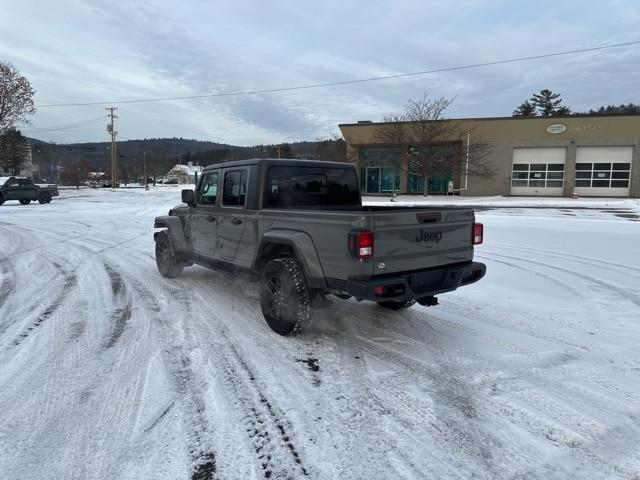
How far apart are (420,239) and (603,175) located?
138 ft

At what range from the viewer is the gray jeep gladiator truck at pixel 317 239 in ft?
13.8

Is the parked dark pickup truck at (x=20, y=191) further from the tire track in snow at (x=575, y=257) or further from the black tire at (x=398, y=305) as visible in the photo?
the black tire at (x=398, y=305)

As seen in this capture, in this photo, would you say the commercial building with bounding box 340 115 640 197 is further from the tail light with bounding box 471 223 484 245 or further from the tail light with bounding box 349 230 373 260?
the tail light with bounding box 349 230 373 260

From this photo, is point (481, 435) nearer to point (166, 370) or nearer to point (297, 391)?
point (297, 391)

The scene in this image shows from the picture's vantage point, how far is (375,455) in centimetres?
287

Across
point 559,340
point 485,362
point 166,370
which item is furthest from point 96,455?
point 559,340

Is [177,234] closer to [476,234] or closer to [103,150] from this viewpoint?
[476,234]

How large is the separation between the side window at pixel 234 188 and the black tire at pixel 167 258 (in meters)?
1.89

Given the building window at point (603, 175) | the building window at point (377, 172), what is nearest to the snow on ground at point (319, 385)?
the building window at point (603, 175)

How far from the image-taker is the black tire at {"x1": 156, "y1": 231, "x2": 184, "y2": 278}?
301 inches

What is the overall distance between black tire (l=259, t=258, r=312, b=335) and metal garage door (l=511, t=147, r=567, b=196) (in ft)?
134

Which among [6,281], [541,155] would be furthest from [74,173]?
[6,281]

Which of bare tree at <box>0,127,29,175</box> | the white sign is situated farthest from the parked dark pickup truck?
the white sign

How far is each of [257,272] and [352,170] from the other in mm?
2132
